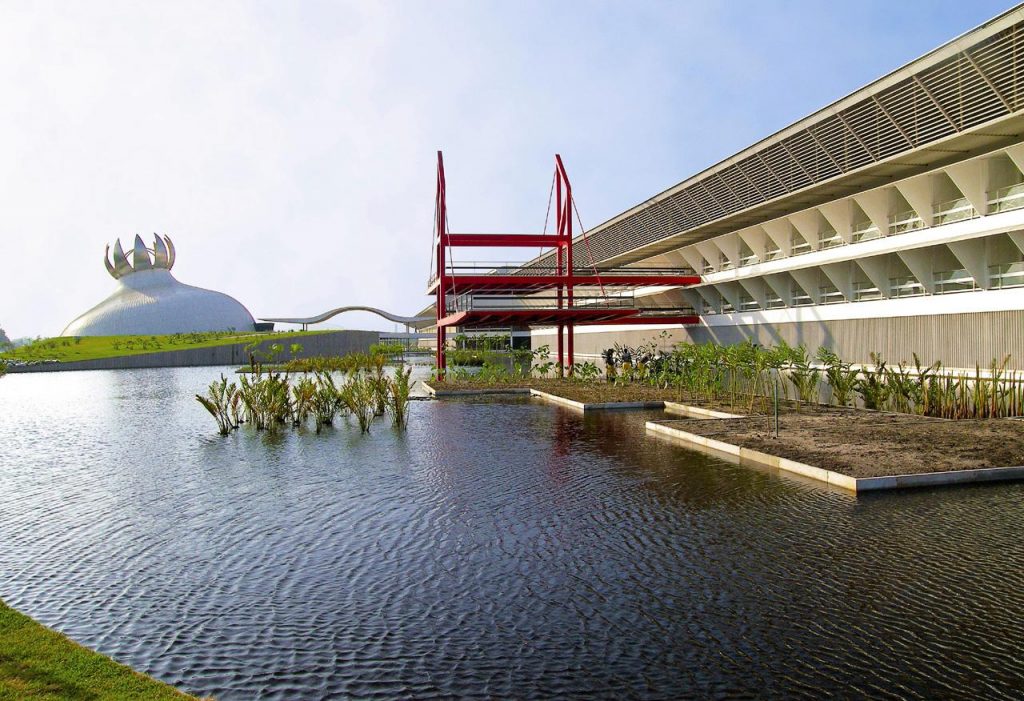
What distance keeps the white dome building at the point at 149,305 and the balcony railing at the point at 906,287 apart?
278 feet

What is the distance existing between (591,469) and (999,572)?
21.5 feet

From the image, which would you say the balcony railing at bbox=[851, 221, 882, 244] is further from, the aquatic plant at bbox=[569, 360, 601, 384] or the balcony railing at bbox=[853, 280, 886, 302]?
the aquatic plant at bbox=[569, 360, 601, 384]

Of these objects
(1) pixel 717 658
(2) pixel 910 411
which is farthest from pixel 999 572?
(2) pixel 910 411

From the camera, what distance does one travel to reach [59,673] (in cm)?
498

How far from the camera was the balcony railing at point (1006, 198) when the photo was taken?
1861cm

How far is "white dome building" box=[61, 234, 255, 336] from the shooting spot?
91.3 meters

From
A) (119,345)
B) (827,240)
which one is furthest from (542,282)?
(119,345)

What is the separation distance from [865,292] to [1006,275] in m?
6.11

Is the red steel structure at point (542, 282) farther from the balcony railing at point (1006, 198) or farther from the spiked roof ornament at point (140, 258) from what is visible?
the spiked roof ornament at point (140, 258)

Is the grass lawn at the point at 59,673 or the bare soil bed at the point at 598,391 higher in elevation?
the bare soil bed at the point at 598,391

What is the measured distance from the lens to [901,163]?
21.8 meters

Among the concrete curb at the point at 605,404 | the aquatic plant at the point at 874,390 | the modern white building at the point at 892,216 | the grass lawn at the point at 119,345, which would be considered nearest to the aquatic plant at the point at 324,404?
the concrete curb at the point at 605,404

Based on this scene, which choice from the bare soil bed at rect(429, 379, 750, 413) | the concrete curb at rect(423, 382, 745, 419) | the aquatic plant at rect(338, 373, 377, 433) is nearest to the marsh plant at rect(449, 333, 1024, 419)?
the bare soil bed at rect(429, 379, 750, 413)

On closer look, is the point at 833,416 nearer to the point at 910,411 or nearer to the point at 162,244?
the point at 910,411
